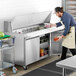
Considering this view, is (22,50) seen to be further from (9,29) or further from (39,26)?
(39,26)

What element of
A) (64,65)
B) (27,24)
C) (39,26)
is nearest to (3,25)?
(27,24)

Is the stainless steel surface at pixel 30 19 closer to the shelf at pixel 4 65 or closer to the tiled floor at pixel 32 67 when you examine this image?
the shelf at pixel 4 65

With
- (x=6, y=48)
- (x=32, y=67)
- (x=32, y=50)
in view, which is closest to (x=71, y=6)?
(x=32, y=50)

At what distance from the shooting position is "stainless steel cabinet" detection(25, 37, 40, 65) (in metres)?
4.80

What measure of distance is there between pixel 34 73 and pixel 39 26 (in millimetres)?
1579

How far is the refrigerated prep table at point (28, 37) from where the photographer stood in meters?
4.77

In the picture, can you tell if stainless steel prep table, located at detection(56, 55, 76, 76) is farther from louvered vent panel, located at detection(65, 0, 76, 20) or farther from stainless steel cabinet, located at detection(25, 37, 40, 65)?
louvered vent panel, located at detection(65, 0, 76, 20)

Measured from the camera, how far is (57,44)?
5859 millimetres

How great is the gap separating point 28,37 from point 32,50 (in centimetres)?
37

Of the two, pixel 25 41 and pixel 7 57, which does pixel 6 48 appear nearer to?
pixel 25 41

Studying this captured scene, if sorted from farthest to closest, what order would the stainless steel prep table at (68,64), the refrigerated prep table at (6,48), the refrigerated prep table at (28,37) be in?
the refrigerated prep table at (28,37) < the refrigerated prep table at (6,48) < the stainless steel prep table at (68,64)

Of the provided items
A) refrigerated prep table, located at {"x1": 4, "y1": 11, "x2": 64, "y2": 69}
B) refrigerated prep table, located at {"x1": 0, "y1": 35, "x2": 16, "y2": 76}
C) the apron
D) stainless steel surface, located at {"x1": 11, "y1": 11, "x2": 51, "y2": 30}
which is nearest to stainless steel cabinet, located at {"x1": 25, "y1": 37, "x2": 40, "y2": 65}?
refrigerated prep table, located at {"x1": 4, "y1": 11, "x2": 64, "y2": 69}

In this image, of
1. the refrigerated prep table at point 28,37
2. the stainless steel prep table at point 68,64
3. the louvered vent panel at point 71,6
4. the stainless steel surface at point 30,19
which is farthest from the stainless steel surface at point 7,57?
the louvered vent panel at point 71,6

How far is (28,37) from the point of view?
4742mm
